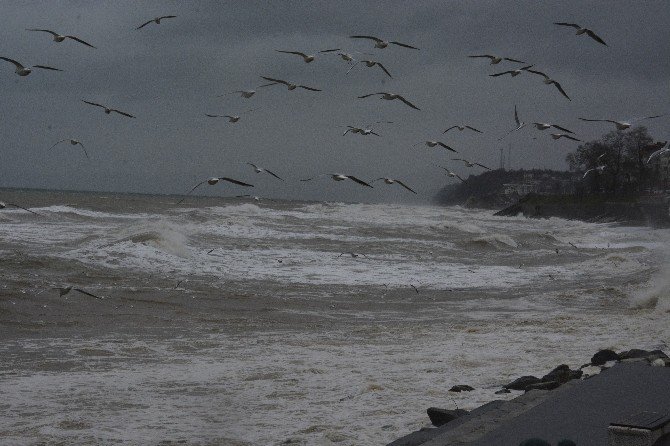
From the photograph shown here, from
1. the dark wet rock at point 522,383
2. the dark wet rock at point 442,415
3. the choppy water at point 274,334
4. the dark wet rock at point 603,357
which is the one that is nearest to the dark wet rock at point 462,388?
the choppy water at point 274,334

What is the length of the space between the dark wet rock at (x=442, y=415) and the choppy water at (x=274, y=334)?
27cm

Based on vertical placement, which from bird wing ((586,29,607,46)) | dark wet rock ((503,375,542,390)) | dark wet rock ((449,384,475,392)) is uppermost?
bird wing ((586,29,607,46))

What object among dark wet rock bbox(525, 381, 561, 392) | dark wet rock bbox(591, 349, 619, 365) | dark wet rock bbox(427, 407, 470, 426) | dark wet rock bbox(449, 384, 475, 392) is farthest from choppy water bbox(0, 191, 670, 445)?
dark wet rock bbox(591, 349, 619, 365)

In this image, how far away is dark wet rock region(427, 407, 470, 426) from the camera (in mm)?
6168

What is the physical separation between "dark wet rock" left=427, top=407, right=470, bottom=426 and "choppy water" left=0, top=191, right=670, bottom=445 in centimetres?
27

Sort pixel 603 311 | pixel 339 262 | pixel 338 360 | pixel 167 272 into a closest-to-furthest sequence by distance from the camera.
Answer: pixel 338 360 < pixel 603 311 < pixel 167 272 < pixel 339 262

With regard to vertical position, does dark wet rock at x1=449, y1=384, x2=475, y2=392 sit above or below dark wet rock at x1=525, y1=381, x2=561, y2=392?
below

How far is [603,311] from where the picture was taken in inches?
573

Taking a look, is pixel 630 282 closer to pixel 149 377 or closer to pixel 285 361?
pixel 285 361

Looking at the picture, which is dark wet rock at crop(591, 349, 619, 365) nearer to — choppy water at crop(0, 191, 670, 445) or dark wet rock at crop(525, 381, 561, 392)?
choppy water at crop(0, 191, 670, 445)

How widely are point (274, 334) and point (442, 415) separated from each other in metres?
5.73

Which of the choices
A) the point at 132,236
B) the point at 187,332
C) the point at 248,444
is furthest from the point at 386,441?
the point at 132,236

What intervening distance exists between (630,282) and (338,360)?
41.3 feet

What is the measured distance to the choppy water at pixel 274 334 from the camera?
704cm
